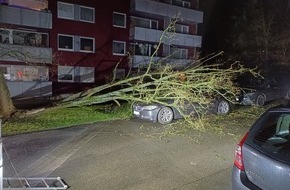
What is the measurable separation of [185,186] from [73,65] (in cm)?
2035

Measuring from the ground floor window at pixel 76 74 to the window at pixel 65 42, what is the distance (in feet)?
5.18

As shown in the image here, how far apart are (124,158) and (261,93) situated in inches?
461

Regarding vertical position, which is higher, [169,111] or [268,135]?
[268,135]

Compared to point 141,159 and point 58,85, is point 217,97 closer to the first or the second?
point 141,159

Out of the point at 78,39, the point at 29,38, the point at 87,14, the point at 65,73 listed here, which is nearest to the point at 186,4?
the point at 87,14

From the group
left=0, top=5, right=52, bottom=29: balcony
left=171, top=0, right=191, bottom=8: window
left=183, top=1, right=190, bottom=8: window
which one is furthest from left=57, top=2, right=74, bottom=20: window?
left=183, top=1, right=190, bottom=8: window

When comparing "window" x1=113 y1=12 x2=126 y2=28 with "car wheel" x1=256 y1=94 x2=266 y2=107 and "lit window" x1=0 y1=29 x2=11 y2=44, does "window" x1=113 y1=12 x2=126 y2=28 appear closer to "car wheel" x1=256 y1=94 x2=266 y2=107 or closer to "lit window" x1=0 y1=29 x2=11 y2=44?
"lit window" x1=0 y1=29 x2=11 y2=44

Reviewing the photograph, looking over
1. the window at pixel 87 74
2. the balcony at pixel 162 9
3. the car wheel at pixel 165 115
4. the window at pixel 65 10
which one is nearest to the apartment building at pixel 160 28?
the balcony at pixel 162 9

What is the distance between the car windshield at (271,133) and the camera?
332 centimetres

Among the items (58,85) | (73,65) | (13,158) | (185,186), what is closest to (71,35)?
(73,65)

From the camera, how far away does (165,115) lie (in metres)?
11.0

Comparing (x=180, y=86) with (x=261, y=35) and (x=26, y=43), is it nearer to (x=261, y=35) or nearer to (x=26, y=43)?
(x=26, y=43)

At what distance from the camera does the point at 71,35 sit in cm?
2380

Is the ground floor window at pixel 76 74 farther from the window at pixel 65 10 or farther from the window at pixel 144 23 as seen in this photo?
the window at pixel 144 23
